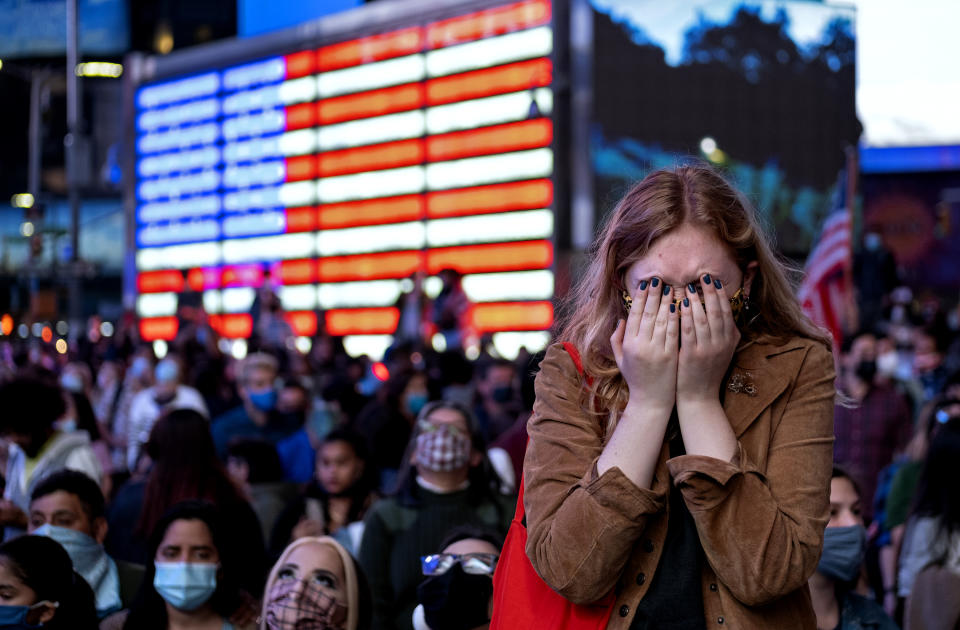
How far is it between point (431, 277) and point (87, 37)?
36.6 m

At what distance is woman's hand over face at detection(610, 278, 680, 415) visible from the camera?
242 cm

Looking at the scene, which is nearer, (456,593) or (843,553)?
(456,593)

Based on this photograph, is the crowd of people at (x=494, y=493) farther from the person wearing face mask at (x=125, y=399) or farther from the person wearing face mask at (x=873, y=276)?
the person wearing face mask at (x=873, y=276)

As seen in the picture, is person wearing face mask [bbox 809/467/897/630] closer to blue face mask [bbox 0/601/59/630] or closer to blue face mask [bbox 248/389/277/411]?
blue face mask [bbox 0/601/59/630]

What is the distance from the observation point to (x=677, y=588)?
7.95 feet

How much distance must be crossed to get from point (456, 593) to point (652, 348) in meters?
1.86

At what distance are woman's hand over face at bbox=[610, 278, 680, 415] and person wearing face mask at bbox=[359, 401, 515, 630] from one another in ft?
11.1

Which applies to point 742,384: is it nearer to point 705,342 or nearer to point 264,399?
point 705,342

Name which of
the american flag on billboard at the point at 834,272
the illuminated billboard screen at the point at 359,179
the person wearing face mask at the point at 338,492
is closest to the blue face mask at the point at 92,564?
the person wearing face mask at the point at 338,492

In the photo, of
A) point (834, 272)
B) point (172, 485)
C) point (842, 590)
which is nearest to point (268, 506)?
point (172, 485)

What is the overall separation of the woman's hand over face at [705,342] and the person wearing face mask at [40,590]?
2884 mm

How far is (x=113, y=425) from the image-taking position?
1452 cm

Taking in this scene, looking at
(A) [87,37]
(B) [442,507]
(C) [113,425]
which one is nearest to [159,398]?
(C) [113,425]

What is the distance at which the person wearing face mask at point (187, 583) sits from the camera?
15.3ft
